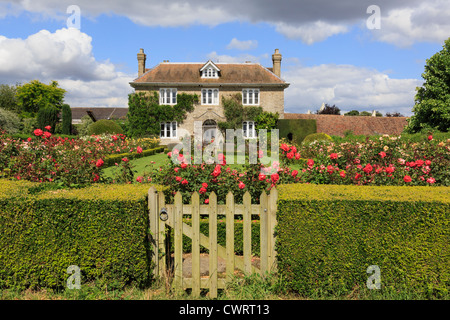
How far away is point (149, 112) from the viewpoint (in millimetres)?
29156

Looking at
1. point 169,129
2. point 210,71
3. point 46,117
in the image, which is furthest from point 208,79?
point 46,117

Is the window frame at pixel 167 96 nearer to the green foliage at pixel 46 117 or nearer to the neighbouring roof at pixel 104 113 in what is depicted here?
the green foliage at pixel 46 117

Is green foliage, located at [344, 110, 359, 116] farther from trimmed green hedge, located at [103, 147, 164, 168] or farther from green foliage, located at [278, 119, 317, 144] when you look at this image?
trimmed green hedge, located at [103, 147, 164, 168]

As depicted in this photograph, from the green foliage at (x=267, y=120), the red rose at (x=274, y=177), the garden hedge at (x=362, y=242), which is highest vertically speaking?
the green foliage at (x=267, y=120)

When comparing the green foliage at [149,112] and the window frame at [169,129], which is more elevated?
the green foliage at [149,112]

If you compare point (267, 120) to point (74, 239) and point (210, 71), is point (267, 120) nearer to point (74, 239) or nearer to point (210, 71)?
point (210, 71)

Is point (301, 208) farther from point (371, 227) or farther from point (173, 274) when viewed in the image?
point (173, 274)

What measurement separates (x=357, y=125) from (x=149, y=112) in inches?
802

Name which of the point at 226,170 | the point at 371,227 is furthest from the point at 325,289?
the point at 226,170

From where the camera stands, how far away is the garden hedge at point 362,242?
3711 mm

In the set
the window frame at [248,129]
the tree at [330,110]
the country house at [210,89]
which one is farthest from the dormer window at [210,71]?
the tree at [330,110]

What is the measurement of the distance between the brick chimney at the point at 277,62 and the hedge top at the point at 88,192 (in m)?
27.9
